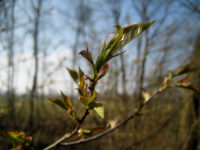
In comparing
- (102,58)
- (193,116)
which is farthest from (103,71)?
(193,116)

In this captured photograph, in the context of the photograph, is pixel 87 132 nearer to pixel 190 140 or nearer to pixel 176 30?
pixel 190 140

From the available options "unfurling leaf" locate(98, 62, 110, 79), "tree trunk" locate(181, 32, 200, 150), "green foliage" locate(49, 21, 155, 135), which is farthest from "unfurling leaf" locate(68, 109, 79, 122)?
"tree trunk" locate(181, 32, 200, 150)

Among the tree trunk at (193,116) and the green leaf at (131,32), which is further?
the tree trunk at (193,116)

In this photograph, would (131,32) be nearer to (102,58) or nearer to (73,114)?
(102,58)

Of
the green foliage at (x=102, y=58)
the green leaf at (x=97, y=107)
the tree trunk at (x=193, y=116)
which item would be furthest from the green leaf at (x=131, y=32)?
the tree trunk at (x=193, y=116)

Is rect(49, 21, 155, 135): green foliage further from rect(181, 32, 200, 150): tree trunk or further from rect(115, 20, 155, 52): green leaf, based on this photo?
rect(181, 32, 200, 150): tree trunk

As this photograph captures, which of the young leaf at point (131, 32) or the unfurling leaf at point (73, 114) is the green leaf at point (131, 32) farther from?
the unfurling leaf at point (73, 114)

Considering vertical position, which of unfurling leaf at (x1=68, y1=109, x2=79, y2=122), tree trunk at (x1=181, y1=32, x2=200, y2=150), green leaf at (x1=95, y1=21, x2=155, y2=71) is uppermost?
green leaf at (x1=95, y1=21, x2=155, y2=71)

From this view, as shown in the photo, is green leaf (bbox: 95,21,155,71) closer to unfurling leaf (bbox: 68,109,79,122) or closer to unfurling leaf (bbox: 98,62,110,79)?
unfurling leaf (bbox: 98,62,110,79)

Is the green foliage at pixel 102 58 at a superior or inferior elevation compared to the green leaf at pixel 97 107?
superior

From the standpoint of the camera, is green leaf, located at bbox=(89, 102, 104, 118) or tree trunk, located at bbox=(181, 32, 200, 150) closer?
green leaf, located at bbox=(89, 102, 104, 118)

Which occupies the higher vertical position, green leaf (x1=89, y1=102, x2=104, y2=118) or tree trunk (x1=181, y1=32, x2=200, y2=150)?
green leaf (x1=89, y1=102, x2=104, y2=118)
